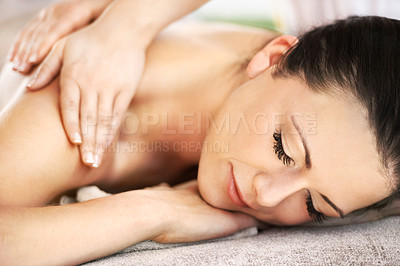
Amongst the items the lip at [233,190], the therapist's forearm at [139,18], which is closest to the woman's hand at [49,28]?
the therapist's forearm at [139,18]

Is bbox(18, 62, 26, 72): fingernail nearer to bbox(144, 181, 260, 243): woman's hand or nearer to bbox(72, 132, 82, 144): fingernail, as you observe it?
bbox(72, 132, 82, 144): fingernail

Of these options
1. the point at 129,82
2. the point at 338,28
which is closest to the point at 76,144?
the point at 129,82

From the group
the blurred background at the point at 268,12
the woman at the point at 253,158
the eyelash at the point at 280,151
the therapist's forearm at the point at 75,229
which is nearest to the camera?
the therapist's forearm at the point at 75,229

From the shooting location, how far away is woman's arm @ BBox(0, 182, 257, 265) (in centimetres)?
77

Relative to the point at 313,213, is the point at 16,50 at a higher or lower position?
higher

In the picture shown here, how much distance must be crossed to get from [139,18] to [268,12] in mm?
1420

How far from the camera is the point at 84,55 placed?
1107mm

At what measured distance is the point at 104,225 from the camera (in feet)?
2.84

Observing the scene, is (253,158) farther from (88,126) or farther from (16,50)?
(16,50)

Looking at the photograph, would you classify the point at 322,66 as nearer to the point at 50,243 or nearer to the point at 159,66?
the point at 159,66

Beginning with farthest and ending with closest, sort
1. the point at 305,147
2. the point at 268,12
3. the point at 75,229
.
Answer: the point at 268,12, the point at 305,147, the point at 75,229

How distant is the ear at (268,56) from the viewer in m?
1.15

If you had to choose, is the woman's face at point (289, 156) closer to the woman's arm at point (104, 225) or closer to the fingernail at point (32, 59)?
the woman's arm at point (104, 225)

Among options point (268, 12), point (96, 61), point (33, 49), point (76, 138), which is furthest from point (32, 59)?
point (268, 12)
